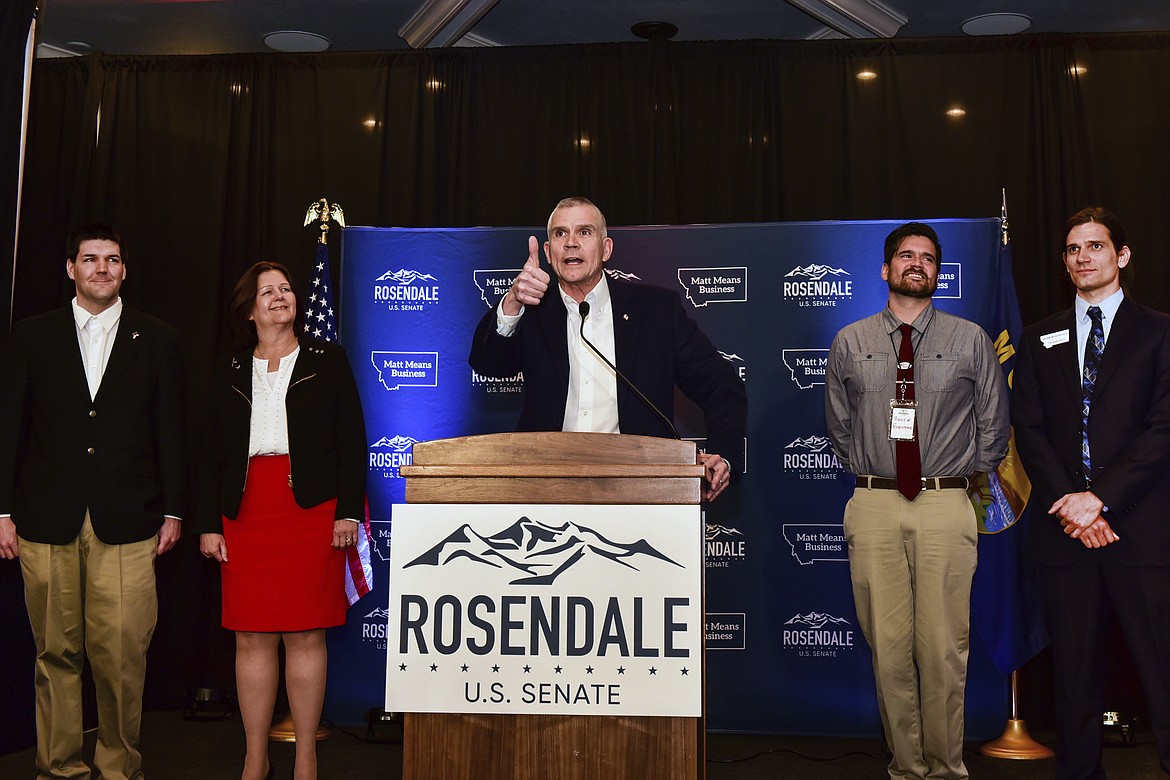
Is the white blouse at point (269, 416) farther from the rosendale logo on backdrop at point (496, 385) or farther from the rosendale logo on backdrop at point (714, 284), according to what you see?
the rosendale logo on backdrop at point (714, 284)

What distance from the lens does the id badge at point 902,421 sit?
344 centimetres

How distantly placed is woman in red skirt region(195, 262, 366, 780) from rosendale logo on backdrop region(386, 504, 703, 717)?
1333 millimetres

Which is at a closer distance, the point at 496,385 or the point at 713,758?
the point at 713,758

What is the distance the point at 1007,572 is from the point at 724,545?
1158mm

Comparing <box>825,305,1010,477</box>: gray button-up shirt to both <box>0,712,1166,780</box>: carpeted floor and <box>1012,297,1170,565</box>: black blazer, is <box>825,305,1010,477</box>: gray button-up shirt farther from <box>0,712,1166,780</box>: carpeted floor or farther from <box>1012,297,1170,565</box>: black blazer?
<box>0,712,1166,780</box>: carpeted floor

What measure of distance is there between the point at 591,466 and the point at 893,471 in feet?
5.56

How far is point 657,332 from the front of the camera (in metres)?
3.18

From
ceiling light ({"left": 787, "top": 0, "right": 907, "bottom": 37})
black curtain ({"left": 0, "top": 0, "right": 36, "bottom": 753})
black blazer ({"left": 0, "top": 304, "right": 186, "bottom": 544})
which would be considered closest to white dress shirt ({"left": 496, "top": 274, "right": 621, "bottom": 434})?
black blazer ({"left": 0, "top": 304, "right": 186, "bottom": 544})

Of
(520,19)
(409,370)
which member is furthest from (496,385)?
(520,19)

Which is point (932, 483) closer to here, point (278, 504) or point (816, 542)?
point (816, 542)

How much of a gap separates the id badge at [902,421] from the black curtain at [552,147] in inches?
70.9

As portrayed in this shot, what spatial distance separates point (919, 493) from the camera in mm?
3455

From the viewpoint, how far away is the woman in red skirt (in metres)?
3.31

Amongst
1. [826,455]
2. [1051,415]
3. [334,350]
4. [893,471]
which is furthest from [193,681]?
[1051,415]
